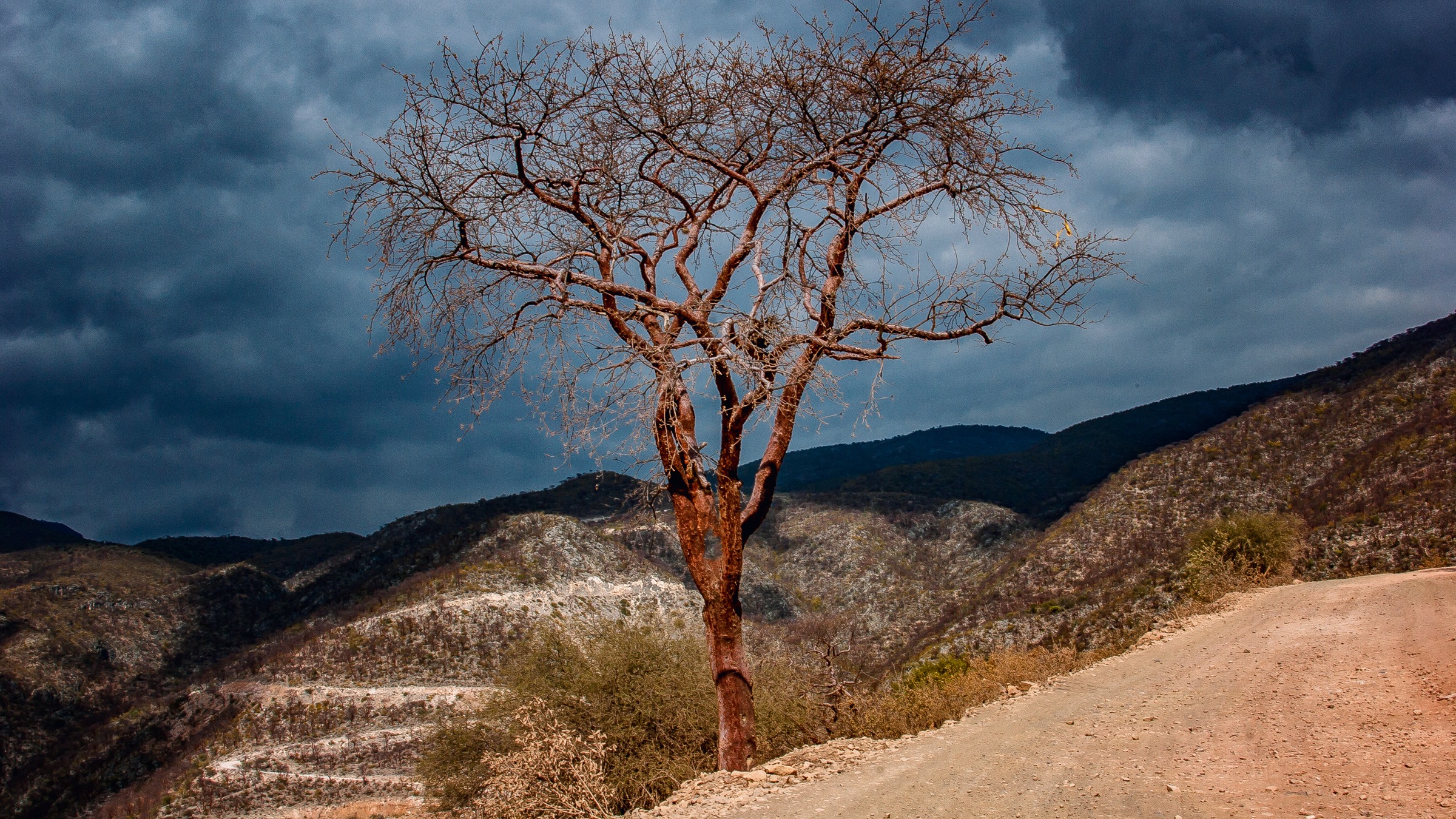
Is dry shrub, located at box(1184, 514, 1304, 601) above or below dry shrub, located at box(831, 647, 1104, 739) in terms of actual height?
below

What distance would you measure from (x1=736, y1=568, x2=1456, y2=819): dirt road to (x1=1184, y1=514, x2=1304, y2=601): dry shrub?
9054 millimetres

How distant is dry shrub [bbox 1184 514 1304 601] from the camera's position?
18172mm

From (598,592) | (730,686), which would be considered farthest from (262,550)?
(730,686)

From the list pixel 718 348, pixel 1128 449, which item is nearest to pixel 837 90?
pixel 718 348

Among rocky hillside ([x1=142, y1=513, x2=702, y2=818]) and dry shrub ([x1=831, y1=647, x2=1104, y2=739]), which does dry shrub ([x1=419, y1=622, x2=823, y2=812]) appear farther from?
rocky hillside ([x1=142, y1=513, x2=702, y2=818])

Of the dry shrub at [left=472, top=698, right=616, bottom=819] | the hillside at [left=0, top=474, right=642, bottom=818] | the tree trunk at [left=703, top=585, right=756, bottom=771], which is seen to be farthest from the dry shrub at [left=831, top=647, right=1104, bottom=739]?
the hillside at [left=0, top=474, right=642, bottom=818]

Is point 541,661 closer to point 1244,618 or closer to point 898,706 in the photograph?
point 898,706

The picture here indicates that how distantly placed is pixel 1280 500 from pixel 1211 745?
38.3 meters

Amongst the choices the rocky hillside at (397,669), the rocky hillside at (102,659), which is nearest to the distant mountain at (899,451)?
the rocky hillside at (397,669)

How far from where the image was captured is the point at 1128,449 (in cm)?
7650

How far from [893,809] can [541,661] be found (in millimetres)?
8217

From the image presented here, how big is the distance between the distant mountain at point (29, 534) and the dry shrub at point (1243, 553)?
3806 inches

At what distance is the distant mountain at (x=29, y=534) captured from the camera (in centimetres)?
7919

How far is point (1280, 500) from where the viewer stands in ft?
119
